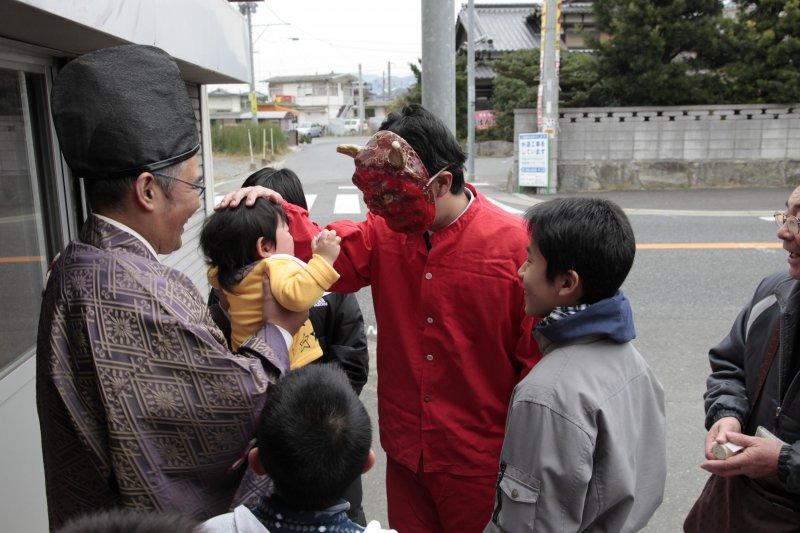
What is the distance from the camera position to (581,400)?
1.54 m

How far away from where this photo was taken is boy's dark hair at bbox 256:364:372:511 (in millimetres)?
1331

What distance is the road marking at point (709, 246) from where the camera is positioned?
9.20 metres

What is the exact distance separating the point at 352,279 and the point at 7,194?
164cm

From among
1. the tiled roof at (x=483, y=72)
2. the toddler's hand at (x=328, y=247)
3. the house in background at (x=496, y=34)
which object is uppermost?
the house in background at (x=496, y=34)

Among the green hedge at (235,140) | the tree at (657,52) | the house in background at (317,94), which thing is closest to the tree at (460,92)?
the green hedge at (235,140)

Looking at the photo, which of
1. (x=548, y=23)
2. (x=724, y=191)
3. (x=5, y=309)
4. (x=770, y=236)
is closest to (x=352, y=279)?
(x=5, y=309)

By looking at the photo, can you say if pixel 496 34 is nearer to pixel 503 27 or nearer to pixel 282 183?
pixel 503 27

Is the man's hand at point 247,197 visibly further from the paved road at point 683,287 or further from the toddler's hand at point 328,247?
the paved road at point 683,287

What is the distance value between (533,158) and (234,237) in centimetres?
1388

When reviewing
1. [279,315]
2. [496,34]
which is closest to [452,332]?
[279,315]

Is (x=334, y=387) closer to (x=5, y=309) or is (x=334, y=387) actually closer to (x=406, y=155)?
(x=406, y=155)

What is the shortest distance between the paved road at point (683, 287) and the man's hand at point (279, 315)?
2.03 metres

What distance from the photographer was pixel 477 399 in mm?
2104

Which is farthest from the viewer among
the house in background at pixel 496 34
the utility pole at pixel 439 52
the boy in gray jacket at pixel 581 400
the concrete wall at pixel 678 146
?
the house in background at pixel 496 34
